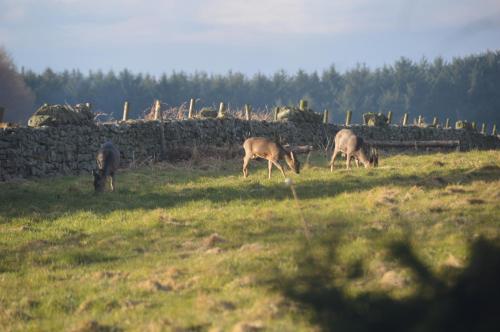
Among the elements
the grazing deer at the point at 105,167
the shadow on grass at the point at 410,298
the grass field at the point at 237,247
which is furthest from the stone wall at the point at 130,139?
the shadow on grass at the point at 410,298

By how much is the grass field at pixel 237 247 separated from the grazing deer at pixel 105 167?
1.21 feet

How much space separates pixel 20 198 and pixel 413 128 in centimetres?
2826

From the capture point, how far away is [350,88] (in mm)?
117500

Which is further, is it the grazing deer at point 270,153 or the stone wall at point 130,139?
the stone wall at point 130,139

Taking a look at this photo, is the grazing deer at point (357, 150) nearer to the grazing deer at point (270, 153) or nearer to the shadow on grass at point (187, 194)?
the grazing deer at point (270, 153)

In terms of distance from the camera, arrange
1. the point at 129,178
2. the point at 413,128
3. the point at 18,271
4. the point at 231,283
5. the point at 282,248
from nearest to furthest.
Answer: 1. the point at 231,283
2. the point at 282,248
3. the point at 18,271
4. the point at 129,178
5. the point at 413,128

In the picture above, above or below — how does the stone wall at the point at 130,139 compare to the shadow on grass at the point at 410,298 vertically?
below

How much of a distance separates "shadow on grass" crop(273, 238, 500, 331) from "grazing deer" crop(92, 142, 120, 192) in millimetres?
14704

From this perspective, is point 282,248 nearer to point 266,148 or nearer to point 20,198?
point 20,198

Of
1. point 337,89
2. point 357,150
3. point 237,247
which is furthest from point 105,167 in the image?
point 337,89

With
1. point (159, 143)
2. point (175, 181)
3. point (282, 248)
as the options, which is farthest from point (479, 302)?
point (159, 143)

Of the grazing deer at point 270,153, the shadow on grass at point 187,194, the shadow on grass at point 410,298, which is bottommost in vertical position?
the shadow on grass at point 187,194

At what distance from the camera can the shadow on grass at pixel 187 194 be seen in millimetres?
15367

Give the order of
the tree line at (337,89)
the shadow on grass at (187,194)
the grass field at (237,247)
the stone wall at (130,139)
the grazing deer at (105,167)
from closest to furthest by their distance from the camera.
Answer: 1. the grass field at (237,247)
2. the shadow on grass at (187,194)
3. the grazing deer at (105,167)
4. the stone wall at (130,139)
5. the tree line at (337,89)
